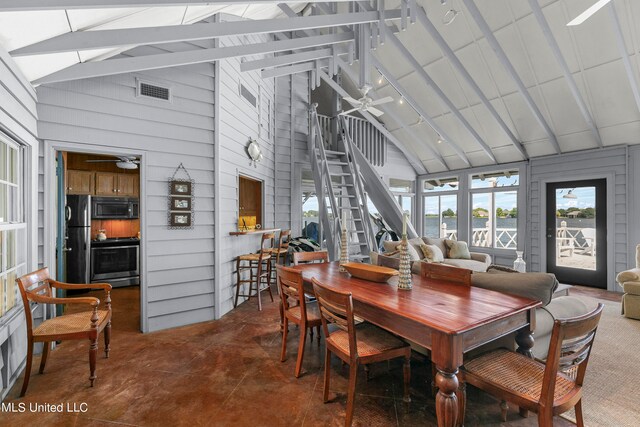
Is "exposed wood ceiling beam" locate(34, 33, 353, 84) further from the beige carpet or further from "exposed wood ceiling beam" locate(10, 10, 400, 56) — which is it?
the beige carpet

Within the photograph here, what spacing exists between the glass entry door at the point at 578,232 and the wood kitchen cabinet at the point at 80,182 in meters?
9.56

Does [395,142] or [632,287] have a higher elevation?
[395,142]

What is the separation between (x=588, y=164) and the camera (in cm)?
586

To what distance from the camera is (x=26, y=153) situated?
107 inches

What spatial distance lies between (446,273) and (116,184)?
614cm

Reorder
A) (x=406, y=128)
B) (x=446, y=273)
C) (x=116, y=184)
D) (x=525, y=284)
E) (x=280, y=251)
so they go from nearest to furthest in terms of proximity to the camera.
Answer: (x=525, y=284) < (x=446, y=273) < (x=280, y=251) < (x=116, y=184) < (x=406, y=128)

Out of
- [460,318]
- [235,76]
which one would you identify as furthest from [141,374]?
[235,76]

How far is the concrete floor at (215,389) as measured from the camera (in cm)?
201

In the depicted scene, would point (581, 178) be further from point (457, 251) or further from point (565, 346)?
point (565, 346)

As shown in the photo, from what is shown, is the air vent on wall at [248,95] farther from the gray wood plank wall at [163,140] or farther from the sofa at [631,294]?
the sofa at [631,294]

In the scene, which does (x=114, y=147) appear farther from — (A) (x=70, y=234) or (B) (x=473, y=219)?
(B) (x=473, y=219)

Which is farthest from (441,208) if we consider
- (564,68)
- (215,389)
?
(215,389)

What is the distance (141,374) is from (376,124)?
7.22m

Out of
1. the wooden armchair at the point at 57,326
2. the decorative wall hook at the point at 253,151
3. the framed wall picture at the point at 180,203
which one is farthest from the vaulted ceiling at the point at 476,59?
the wooden armchair at the point at 57,326
